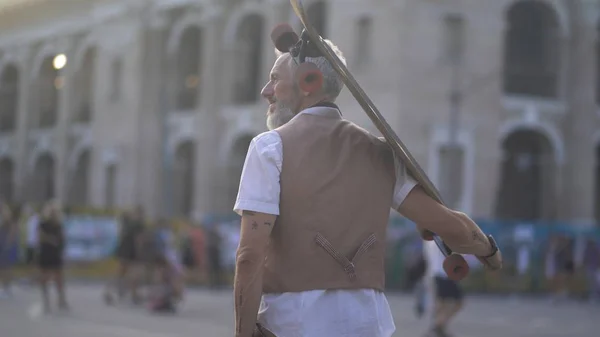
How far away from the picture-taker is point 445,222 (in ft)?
12.6

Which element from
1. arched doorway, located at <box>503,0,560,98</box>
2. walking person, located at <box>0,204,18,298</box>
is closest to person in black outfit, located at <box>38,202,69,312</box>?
walking person, located at <box>0,204,18,298</box>

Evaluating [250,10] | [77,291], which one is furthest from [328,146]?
[250,10]

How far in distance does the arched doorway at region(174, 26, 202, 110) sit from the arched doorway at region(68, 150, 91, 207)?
710cm

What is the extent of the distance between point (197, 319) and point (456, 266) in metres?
13.8

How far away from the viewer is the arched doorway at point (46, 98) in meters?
51.1

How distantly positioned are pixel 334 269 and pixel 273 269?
0.21m

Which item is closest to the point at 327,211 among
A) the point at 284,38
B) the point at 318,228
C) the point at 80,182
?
the point at 318,228

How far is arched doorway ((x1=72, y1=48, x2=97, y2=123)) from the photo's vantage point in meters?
48.6

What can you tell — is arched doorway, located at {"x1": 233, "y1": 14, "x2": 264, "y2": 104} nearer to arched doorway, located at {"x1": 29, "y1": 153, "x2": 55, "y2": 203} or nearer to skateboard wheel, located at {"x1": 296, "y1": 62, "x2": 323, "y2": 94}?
arched doorway, located at {"x1": 29, "y1": 153, "x2": 55, "y2": 203}

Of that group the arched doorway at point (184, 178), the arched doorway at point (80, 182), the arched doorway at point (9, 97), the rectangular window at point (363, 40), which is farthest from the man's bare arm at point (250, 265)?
the arched doorway at point (9, 97)

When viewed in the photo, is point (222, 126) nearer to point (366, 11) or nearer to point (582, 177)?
point (366, 11)

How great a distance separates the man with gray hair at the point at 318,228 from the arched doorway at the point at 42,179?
48316 millimetres

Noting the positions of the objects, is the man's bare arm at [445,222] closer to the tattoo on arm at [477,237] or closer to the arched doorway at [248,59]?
the tattoo on arm at [477,237]

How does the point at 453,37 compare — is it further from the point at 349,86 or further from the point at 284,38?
→ the point at 349,86
